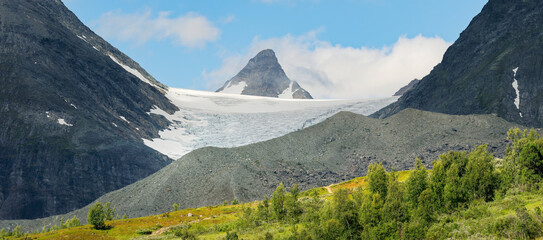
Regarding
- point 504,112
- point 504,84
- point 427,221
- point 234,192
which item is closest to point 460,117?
point 504,112

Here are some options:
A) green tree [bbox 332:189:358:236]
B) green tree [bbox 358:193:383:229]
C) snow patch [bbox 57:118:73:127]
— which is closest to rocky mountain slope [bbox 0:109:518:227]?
green tree [bbox 332:189:358:236]

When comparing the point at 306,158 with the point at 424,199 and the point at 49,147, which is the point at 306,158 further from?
the point at 49,147

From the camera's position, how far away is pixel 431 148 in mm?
128875

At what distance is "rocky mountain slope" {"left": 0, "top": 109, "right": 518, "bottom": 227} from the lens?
115 meters

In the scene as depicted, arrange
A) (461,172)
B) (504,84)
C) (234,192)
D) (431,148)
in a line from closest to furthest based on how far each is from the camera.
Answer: (461,172), (234,192), (431,148), (504,84)

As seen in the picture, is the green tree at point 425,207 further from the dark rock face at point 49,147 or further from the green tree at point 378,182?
the dark rock face at point 49,147

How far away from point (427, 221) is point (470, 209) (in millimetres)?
6915

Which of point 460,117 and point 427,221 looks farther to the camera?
point 460,117

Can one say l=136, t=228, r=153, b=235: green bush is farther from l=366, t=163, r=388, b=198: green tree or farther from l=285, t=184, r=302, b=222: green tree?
l=366, t=163, r=388, b=198: green tree

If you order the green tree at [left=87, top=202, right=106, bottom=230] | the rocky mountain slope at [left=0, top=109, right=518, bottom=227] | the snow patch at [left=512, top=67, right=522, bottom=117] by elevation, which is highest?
the snow patch at [left=512, top=67, right=522, bottom=117]

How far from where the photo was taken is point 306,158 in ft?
443

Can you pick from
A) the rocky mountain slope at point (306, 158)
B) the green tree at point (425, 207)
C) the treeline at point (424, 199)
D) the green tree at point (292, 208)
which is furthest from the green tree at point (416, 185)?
the rocky mountain slope at point (306, 158)

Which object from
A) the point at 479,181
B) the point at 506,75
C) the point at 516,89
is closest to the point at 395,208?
the point at 479,181

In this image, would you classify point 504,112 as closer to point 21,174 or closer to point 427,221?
point 427,221
